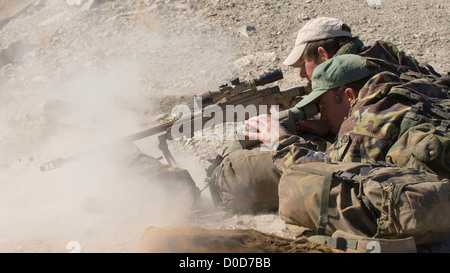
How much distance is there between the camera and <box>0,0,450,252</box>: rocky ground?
3.75m

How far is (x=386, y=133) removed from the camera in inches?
112

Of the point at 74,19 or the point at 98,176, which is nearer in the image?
the point at 98,176

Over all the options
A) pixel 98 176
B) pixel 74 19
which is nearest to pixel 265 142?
pixel 98 176

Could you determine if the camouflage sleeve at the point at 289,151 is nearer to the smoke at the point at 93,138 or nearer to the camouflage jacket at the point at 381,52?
the camouflage jacket at the point at 381,52

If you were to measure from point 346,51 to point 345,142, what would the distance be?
3.13 ft

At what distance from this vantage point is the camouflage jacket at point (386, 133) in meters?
2.71

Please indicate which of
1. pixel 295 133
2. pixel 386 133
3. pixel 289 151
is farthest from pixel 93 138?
pixel 386 133

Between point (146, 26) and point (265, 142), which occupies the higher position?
point (146, 26)

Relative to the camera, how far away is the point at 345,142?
9.93ft

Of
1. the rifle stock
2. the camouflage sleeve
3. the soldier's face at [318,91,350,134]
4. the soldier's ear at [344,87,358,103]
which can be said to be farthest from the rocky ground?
the soldier's ear at [344,87,358,103]

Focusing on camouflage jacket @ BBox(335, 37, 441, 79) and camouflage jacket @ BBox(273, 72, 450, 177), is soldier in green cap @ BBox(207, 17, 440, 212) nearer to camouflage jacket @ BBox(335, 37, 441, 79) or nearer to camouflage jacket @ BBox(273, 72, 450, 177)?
camouflage jacket @ BBox(335, 37, 441, 79)

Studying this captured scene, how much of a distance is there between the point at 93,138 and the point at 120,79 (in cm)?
173

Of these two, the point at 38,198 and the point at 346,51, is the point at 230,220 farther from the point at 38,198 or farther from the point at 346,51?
the point at 38,198

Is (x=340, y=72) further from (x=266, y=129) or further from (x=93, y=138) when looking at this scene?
(x=93, y=138)
